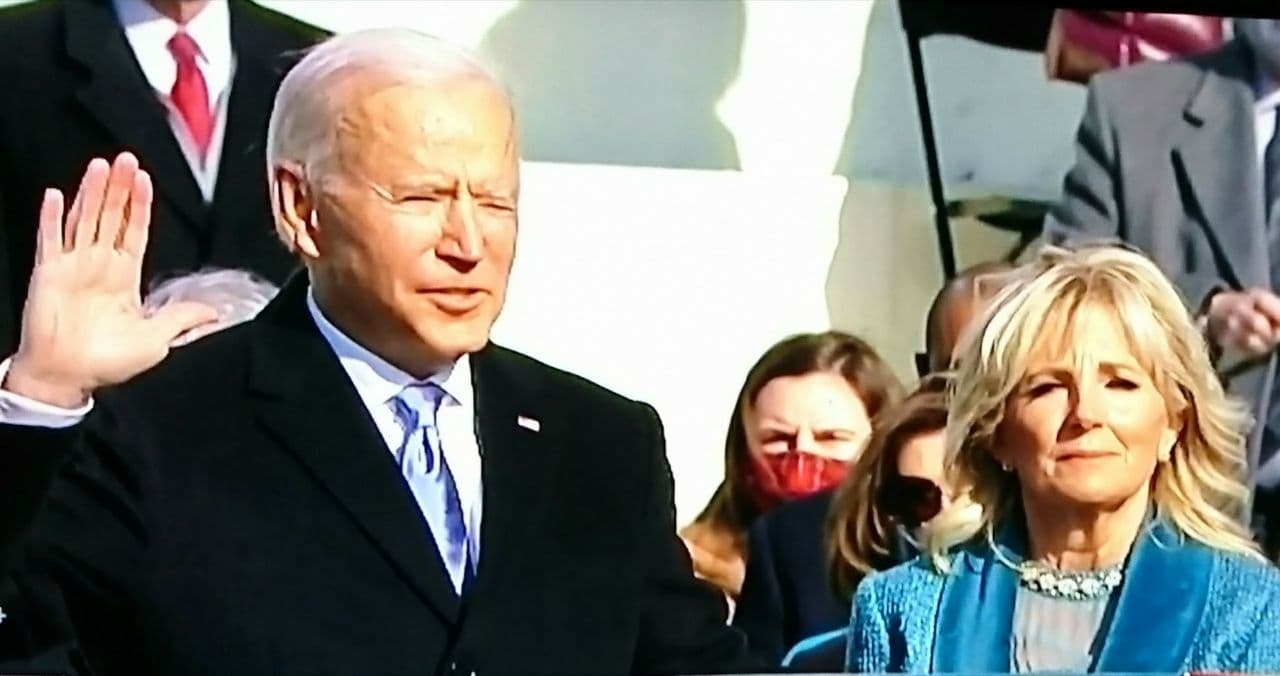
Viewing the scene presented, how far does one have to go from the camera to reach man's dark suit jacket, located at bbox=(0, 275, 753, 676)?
250 cm

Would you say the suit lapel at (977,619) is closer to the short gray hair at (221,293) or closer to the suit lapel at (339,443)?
the suit lapel at (339,443)

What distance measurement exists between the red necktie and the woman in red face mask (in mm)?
615

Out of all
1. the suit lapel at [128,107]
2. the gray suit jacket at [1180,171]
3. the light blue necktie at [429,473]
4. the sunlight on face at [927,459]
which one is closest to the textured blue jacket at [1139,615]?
the sunlight on face at [927,459]

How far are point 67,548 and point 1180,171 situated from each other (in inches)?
49.6

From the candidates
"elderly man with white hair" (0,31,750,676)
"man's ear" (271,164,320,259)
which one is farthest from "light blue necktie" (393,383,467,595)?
"man's ear" (271,164,320,259)

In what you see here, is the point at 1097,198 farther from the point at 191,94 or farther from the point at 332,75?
the point at 191,94

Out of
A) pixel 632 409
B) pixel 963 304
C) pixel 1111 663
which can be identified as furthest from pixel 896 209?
pixel 1111 663

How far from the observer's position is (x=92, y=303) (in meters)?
2.57

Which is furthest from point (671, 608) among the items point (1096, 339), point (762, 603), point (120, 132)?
point (120, 132)

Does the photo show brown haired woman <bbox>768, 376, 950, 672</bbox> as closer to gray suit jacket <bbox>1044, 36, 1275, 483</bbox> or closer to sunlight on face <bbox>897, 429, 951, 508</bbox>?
sunlight on face <bbox>897, 429, 951, 508</bbox>

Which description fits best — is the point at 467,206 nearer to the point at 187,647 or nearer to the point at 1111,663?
the point at 187,647

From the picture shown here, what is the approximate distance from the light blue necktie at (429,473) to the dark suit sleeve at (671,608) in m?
0.20

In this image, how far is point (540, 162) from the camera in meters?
2.71

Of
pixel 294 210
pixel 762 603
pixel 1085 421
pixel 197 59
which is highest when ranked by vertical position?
pixel 197 59
